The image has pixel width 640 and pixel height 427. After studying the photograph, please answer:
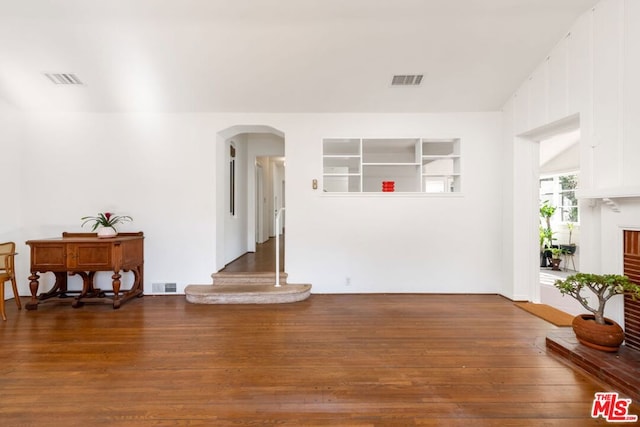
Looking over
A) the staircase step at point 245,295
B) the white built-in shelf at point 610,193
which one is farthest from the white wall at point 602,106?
the staircase step at point 245,295

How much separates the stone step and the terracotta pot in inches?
133

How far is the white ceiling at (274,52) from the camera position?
9.87 feet

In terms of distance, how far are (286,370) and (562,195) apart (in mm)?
7521

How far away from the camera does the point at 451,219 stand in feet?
14.5

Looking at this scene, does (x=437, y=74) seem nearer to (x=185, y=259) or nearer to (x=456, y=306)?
(x=456, y=306)

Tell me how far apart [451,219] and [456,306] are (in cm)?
127

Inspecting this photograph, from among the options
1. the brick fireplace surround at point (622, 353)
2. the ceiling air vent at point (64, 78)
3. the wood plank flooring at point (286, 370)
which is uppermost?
the ceiling air vent at point (64, 78)

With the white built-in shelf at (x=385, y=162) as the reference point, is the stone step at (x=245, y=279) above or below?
below

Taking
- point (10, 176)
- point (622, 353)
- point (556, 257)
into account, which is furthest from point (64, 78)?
point (556, 257)

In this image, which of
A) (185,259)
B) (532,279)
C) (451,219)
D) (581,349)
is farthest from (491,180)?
(185,259)

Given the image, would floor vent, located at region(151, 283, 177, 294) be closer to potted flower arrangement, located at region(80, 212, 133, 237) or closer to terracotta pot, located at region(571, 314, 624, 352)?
potted flower arrangement, located at region(80, 212, 133, 237)

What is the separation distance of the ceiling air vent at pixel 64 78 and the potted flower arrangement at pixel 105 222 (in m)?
1.77

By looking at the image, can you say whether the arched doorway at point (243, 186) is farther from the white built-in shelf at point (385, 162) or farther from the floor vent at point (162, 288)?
the white built-in shelf at point (385, 162)

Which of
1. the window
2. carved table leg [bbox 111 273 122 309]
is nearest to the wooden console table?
carved table leg [bbox 111 273 122 309]
